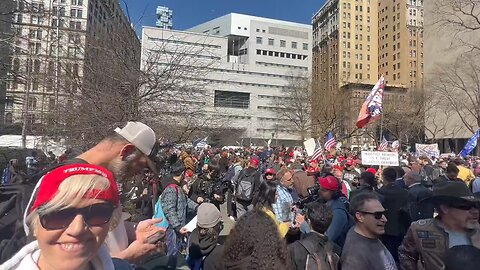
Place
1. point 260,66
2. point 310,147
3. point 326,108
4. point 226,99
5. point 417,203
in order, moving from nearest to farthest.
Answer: point 417,203 → point 226,99 → point 310,147 → point 326,108 → point 260,66

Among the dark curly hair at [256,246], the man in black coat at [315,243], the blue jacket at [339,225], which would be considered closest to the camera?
the dark curly hair at [256,246]

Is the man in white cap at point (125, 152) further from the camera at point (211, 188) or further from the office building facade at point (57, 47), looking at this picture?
the camera at point (211, 188)

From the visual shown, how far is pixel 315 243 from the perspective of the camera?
3154 mm

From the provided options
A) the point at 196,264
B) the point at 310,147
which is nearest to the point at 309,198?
the point at 196,264

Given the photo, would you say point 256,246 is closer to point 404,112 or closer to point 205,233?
point 205,233

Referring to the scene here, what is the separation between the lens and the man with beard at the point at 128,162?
6.19 feet

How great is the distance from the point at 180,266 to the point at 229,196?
903 centimetres

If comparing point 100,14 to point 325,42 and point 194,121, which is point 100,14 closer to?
point 194,121

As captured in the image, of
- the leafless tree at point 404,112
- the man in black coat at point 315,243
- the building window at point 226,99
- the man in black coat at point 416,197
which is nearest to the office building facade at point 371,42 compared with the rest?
the building window at point 226,99

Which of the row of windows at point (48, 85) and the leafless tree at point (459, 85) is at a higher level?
the leafless tree at point (459, 85)

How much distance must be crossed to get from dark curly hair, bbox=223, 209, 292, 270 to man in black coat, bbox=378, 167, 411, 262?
4.49 m

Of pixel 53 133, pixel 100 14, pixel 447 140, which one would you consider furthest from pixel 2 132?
pixel 447 140

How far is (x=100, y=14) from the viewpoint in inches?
267

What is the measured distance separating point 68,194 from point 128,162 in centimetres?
105
